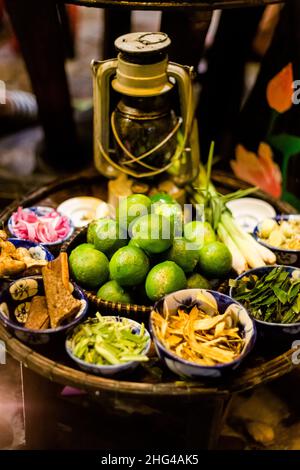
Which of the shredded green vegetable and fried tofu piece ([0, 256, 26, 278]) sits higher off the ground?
fried tofu piece ([0, 256, 26, 278])

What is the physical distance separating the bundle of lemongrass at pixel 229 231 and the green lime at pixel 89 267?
631 millimetres

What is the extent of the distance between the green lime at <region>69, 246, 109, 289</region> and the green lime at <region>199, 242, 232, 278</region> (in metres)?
0.42

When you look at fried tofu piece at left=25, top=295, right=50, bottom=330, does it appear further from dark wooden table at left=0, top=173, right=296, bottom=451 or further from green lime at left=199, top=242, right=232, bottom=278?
green lime at left=199, top=242, right=232, bottom=278

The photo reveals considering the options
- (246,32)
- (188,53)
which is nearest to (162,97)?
(188,53)

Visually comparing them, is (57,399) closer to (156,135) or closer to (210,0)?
(156,135)

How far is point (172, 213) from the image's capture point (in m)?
2.31

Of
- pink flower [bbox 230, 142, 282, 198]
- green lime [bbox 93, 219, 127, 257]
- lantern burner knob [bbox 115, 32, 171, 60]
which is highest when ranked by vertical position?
lantern burner knob [bbox 115, 32, 171, 60]

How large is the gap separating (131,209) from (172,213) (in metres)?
0.18

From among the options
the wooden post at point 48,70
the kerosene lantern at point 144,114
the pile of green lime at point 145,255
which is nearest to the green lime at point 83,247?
the pile of green lime at point 145,255

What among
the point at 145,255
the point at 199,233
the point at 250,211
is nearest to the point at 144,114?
the point at 199,233

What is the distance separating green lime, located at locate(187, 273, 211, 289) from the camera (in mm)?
2246

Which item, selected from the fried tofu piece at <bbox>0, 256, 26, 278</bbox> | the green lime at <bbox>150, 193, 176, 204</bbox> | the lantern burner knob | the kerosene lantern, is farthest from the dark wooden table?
the lantern burner knob

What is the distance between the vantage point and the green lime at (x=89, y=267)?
2211mm

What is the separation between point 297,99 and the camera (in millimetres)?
3301
